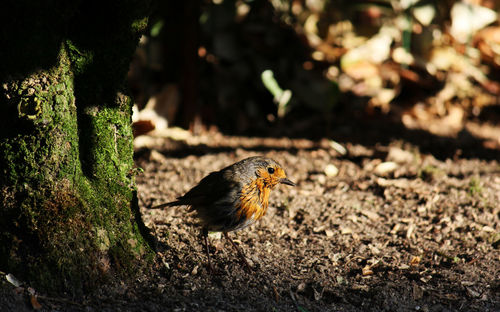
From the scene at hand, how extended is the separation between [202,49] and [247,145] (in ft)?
4.43

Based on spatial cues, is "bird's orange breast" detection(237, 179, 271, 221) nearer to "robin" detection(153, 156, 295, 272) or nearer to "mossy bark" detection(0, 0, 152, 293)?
"robin" detection(153, 156, 295, 272)

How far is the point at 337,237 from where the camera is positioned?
3.78 m

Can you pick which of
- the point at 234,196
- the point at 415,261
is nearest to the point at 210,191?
the point at 234,196

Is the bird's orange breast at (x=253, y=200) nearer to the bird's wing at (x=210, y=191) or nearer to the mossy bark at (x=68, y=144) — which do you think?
the bird's wing at (x=210, y=191)

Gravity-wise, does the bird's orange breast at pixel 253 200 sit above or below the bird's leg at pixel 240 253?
above

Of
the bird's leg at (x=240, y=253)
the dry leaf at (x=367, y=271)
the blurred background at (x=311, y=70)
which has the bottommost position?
the dry leaf at (x=367, y=271)

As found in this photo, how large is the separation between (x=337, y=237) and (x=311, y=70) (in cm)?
289

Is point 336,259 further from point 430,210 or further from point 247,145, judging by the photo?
point 247,145

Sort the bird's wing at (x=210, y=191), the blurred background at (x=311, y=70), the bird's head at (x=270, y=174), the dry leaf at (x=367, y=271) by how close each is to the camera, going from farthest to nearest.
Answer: the blurred background at (x=311, y=70)
the bird's head at (x=270, y=174)
the bird's wing at (x=210, y=191)
the dry leaf at (x=367, y=271)

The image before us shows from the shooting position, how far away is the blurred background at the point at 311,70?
5750 millimetres

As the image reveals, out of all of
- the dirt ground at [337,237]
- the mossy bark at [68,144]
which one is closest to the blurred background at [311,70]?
the dirt ground at [337,237]

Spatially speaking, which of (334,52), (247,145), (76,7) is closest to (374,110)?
(334,52)

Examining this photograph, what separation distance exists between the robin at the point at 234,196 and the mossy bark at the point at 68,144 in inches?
20.6

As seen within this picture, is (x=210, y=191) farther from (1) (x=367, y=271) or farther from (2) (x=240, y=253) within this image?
(1) (x=367, y=271)
